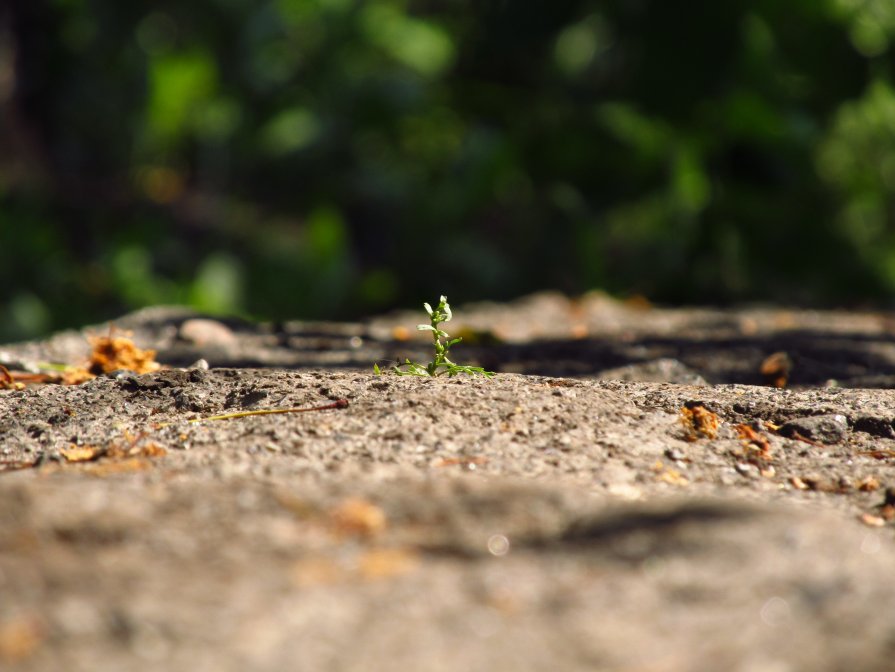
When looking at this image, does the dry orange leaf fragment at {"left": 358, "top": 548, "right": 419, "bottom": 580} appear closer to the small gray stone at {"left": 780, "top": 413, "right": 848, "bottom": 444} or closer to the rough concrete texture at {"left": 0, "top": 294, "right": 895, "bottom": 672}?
the rough concrete texture at {"left": 0, "top": 294, "right": 895, "bottom": 672}

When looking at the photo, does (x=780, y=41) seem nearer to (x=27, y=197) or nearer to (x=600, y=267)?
(x=600, y=267)

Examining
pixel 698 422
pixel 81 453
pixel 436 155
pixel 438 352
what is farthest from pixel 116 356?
pixel 436 155

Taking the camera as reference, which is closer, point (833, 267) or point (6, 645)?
point (6, 645)

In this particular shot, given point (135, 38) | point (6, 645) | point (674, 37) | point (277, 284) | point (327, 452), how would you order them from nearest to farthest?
1. point (6, 645)
2. point (327, 452)
3. point (674, 37)
4. point (277, 284)
5. point (135, 38)

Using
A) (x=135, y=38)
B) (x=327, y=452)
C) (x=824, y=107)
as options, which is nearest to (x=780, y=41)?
(x=824, y=107)

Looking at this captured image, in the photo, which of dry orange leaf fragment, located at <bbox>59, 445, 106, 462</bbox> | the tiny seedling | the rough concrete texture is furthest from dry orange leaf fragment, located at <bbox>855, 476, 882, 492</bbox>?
dry orange leaf fragment, located at <bbox>59, 445, 106, 462</bbox>

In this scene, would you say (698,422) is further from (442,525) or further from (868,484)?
(442,525)

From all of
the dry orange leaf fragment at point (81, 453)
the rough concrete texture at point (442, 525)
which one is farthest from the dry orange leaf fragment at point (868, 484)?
the dry orange leaf fragment at point (81, 453)

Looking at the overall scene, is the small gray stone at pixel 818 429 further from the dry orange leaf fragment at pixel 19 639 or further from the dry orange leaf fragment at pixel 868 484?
the dry orange leaf fragment at pixel 19 639
